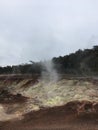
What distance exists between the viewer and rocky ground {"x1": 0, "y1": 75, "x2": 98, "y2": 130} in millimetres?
27656

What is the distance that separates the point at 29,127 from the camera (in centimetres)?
2773


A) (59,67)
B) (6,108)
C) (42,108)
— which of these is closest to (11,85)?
(59,67)

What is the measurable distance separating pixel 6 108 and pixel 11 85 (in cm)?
1465

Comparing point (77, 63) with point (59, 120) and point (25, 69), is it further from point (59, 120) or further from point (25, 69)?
point (59, 120)

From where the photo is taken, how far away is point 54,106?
31.2m

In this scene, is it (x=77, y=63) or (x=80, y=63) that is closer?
(x=80, y=63)

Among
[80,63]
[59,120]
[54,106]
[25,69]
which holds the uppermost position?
[25,69]

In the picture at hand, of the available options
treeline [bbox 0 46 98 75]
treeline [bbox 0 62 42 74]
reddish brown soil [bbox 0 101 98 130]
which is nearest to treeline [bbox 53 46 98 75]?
treeline [bbox 0 46 98 75]

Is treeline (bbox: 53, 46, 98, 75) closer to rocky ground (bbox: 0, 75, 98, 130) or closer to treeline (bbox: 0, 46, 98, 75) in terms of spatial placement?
treeline (bbox: 0, 46, 98, 75)

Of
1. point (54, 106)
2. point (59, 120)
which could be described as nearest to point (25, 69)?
point (54, 106)

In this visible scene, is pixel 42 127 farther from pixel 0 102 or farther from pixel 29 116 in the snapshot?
pixel 0 102

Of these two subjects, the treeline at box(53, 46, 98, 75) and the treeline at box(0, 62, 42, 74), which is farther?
the treeline at box(0, 62, 42, 74)

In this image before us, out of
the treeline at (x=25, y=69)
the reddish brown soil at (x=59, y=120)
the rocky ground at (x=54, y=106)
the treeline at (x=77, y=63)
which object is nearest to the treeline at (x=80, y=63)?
the treeline at (x=77, y=63)

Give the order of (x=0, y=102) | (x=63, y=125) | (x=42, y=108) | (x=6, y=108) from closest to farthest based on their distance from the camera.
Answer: (x=63, y=125) → (x=42, y=108) → (x=6, y=108) → (x=0, y=102)
